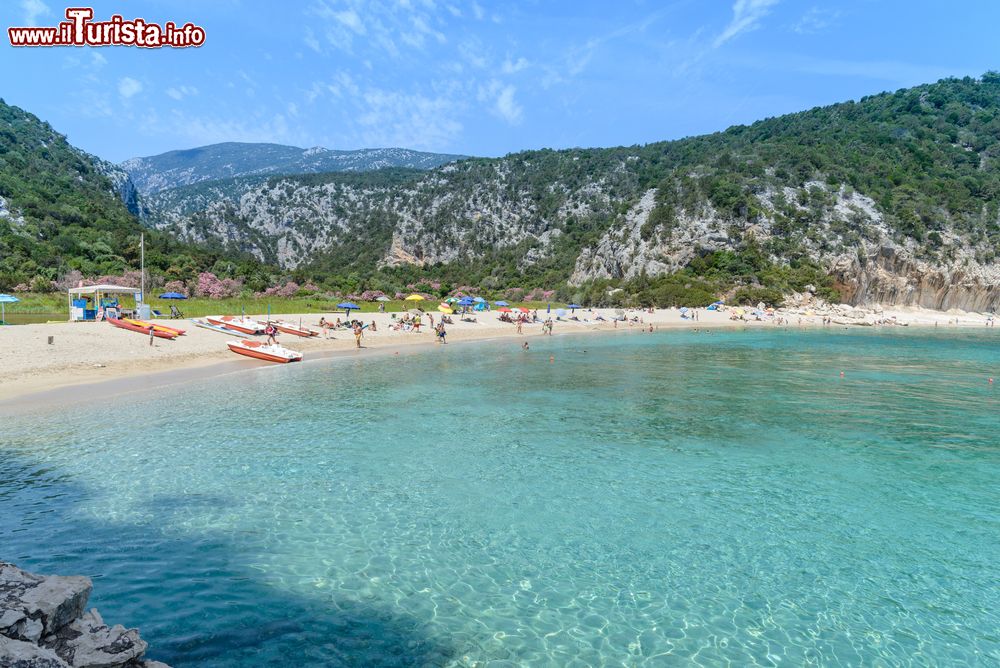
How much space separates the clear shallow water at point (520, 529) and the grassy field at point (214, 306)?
96.7 ft

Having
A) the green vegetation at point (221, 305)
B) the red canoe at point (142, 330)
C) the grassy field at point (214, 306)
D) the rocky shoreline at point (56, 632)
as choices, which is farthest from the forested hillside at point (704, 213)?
the rocky shoreline at point (56, 632)

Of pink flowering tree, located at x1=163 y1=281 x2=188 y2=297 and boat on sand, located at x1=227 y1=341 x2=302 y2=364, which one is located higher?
pink flowering tree, located at x1=163 y1=281 x2=188 y2=297

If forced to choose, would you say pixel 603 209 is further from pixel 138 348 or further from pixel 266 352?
→ pixel 138 348

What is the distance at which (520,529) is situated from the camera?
8.05m

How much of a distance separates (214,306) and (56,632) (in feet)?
151

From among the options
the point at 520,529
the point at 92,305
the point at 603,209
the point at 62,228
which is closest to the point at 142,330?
the point at 92,305

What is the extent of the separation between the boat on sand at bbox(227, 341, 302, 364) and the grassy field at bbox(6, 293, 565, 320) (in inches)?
570

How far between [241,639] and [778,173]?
9231 cm

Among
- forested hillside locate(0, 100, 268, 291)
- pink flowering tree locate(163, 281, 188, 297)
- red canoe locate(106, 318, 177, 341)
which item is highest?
forested hillside locate(0, 100, 268, 291)

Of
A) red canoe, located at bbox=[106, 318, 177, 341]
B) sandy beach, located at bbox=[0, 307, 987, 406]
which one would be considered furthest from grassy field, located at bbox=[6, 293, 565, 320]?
red canoe, located at bbox=[106, 318, 177, 341]

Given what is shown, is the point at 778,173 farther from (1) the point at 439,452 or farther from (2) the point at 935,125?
(1) the point at 439,452

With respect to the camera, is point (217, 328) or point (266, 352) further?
point (217, 328)

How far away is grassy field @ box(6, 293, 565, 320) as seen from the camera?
3756 centimetres

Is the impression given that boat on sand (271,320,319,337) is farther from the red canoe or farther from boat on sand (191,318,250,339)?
the red canoe
